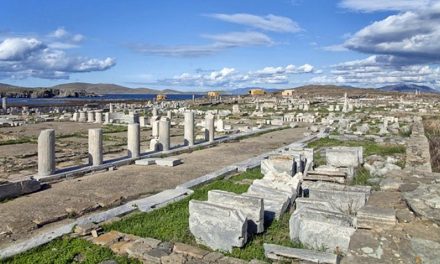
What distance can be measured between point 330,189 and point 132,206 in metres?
4.26

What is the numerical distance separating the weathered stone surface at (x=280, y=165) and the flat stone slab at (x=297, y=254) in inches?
229

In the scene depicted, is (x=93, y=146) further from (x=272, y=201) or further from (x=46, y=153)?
(x=272, y=201)

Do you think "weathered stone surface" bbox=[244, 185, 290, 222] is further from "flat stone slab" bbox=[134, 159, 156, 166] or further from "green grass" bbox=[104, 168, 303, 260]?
"flat stone slab" bbox=[134, 159, 156, 166]

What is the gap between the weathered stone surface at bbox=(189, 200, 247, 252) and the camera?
6.48 m

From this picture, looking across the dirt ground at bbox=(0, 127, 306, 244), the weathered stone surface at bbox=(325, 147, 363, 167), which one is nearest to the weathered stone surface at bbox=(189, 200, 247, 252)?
the dirt ground at bbox=(0, 127, 306, 244)

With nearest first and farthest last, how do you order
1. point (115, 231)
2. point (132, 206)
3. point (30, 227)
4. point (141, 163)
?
1. point (115, 231)
2. point (30, 227)
3. point (132, 206)
4. point (141, 163)

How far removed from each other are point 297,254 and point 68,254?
3444mm

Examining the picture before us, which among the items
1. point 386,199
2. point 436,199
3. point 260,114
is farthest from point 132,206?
point 260,114

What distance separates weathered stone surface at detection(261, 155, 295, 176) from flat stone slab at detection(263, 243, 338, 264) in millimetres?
5810

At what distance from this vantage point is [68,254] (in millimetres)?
6320

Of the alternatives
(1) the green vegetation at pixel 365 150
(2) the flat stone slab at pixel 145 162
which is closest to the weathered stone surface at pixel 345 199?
(1) the green vegetation at pixel 365 150

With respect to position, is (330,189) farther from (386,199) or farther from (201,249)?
(201,249)

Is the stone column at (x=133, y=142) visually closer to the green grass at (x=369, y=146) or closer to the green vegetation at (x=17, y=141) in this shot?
the green vegetation at (x=17, y=141)

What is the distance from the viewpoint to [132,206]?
29.1 feet
